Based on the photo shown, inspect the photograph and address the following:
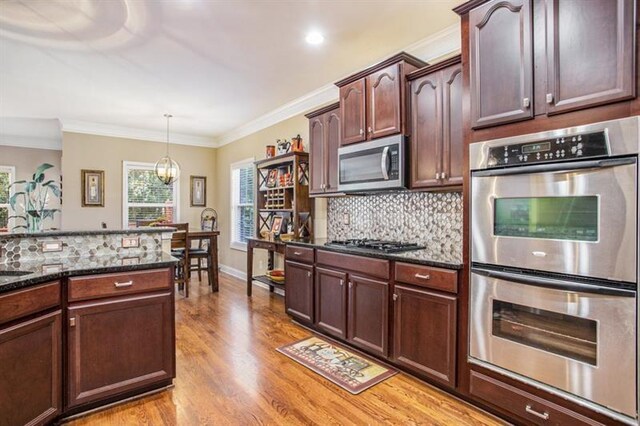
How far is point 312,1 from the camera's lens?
2424 millimetres

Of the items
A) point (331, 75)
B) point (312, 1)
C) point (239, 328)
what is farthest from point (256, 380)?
point (331, 75)

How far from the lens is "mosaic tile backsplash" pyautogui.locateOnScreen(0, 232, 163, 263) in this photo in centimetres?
227

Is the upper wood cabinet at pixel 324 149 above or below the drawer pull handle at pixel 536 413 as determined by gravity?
above

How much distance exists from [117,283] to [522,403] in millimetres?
2462

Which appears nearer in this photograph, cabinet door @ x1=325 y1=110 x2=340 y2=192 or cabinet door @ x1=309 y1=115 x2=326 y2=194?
cabinet door @ x1=325 y1=110 x2=340 y2=192

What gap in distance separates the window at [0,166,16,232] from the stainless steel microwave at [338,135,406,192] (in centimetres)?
724

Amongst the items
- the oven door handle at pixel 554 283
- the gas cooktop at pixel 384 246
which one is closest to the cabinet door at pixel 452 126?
the gas cooktop at pixel 384 246

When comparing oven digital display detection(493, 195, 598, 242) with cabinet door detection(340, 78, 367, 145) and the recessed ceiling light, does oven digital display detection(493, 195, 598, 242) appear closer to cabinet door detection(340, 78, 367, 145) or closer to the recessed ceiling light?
cabinet door detection(340, 78, 367, 145)

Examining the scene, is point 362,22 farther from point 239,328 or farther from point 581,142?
point 239,328

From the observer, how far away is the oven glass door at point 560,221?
1512 millimetres

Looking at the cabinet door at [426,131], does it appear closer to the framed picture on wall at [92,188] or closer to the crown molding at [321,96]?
the crown molding at [321,96]

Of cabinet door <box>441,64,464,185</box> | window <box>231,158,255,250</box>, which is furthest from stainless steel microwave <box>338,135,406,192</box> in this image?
window <box>231,158,255,250</box>

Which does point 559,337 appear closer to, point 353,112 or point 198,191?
point 353,112

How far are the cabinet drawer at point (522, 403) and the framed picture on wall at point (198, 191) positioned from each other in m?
6.04
